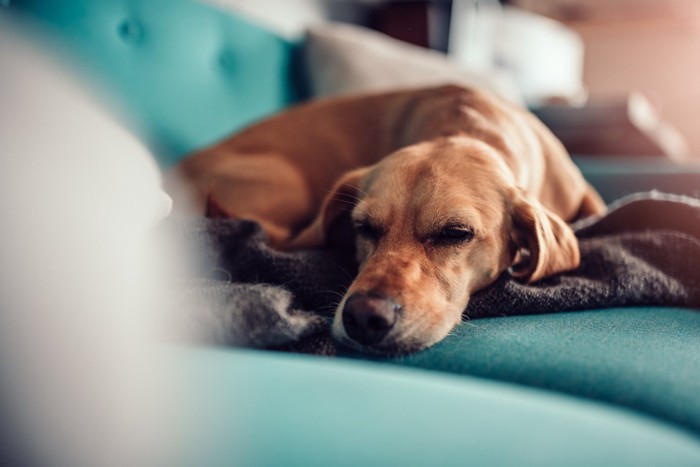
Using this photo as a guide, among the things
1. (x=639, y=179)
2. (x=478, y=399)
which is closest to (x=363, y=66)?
(x=639, y=179)

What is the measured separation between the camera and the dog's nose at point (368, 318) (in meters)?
0.91

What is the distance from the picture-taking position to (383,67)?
247 cm

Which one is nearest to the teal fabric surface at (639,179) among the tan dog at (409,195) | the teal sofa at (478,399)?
the tan dog at (409,195)

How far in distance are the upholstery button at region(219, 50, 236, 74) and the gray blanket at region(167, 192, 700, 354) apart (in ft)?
3.49

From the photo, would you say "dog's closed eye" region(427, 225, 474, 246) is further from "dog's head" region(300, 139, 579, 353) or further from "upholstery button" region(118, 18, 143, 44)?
"upholstery button" region(118, 18, 143, 44)

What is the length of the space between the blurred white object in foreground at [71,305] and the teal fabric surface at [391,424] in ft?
0.22

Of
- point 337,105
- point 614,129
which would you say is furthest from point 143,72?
point 614,129

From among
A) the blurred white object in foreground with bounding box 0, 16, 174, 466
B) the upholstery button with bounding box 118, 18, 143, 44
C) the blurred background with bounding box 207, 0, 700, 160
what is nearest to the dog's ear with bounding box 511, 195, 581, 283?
the blurred white object in foreground with bounding box 0, 16, 174, 466

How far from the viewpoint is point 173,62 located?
1.84m

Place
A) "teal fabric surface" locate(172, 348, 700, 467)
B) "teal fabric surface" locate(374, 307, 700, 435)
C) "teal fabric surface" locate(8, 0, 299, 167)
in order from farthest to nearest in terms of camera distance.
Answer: "teal fabric surface" locate(8, 0, 299, 167) → "teal fabric surface" locate(374, 307, 700, 435) → "teal fabric surface" locate(172, 348, 700, 467)

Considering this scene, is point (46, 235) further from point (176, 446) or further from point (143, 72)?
point (143, 72)

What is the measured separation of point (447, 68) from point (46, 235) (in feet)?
7.19

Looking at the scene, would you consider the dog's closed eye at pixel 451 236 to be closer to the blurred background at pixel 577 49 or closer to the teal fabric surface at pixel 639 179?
the teal fabric surface at pixel 639 179

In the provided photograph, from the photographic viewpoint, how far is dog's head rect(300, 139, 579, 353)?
1.03 m
